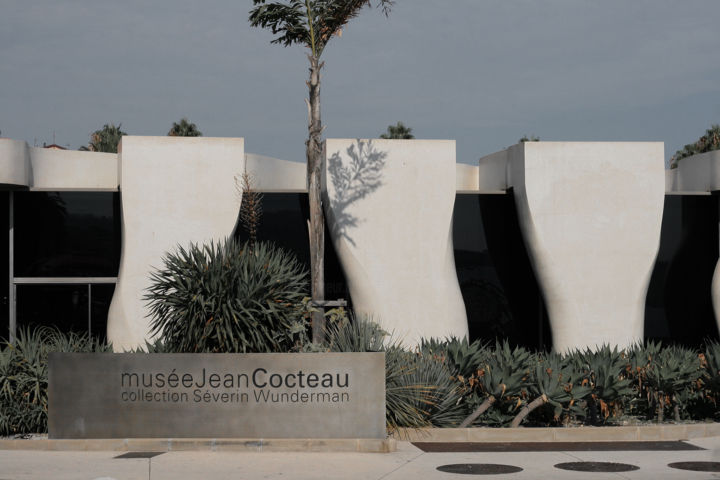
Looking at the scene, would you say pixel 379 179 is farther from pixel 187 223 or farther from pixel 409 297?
pixel 187 223

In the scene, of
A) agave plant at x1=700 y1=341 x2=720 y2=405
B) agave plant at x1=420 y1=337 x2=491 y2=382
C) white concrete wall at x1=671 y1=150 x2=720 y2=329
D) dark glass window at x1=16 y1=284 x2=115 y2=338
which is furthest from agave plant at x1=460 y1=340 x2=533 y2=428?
dark glass window at x1=16 y1=284 x2=115 y2=338

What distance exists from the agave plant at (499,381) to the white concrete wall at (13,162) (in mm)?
13647

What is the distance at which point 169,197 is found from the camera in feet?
74.4

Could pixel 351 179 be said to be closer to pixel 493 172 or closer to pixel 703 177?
pixel 493 172

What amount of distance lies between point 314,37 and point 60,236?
8.82 m

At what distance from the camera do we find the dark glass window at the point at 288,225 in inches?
Result: 953

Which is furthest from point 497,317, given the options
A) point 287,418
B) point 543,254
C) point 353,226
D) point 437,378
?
point 287,418

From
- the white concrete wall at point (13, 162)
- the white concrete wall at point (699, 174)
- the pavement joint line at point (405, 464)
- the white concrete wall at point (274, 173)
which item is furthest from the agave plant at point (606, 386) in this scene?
the white concrete wall at point (13, 162)

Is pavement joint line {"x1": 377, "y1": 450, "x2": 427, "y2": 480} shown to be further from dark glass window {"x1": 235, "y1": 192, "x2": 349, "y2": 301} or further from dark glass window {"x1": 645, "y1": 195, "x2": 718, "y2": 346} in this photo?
dark glass window {"x1": 645, "y1": 195, "x2": 718, "y2": 346}

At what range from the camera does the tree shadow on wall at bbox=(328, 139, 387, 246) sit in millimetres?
22719

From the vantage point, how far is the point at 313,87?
65.2ft

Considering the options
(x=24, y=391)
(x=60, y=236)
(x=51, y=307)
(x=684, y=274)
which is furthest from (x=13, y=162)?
(x=684, y=274)

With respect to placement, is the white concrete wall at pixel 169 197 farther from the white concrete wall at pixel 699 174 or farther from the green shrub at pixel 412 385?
the white concrete wall at pixel 699 174

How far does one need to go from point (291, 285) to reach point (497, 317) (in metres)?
11.4
